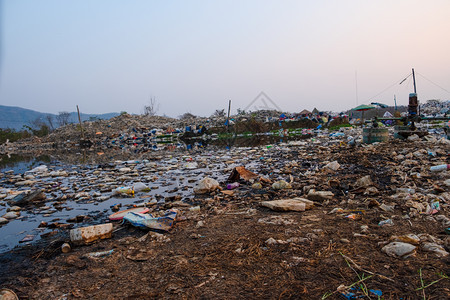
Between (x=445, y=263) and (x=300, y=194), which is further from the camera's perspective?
(x=300, y=194)

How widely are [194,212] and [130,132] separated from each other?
20.1 m

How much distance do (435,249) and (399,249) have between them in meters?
Answer: 0.21

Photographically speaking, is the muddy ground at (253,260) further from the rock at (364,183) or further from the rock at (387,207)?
the rock at (364,183)

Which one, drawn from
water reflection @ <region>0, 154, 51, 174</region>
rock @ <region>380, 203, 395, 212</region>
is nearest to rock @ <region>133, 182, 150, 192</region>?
rock @ <region>380, 203, 395, 212</region>

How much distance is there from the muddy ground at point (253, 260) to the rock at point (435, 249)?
3cm

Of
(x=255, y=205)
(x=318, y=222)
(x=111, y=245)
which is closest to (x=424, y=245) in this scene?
(x=318, y=222)

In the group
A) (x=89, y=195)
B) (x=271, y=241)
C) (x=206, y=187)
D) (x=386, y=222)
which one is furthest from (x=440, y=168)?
(x=89, y=195)

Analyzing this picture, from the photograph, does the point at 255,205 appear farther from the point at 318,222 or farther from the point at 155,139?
the point at 155,139

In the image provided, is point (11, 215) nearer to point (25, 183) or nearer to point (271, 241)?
point (25, 183)

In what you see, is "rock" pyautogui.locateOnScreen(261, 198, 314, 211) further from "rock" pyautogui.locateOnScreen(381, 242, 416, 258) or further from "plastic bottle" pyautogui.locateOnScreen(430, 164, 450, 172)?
"plastic bottle" pyautogui.locateOnScreen(430, 164, 450, 172)

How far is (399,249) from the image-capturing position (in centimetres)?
164

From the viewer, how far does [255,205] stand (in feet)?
9.89

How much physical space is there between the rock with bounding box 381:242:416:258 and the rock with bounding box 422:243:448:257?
4.3 inches

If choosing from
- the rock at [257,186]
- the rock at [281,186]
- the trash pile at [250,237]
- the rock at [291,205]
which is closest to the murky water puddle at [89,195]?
the trash pile at [250,237]
